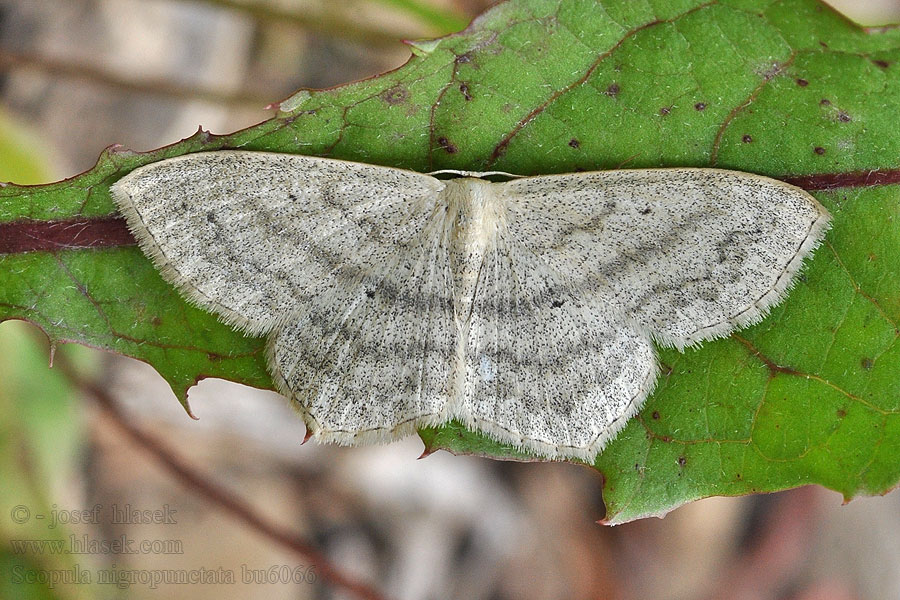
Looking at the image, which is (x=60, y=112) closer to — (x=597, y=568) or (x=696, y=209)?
(x=696, y=209)

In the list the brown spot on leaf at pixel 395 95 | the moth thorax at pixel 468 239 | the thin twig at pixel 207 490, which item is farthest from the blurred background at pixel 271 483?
the moth thorax at pixel 468 239

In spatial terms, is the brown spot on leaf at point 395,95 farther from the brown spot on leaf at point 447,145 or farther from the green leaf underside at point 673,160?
the brown spot on leaf at point 447,145

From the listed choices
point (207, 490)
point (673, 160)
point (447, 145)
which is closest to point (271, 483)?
point (207, 490)

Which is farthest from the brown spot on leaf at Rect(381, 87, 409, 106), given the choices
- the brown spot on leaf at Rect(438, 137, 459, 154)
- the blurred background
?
the blurred background

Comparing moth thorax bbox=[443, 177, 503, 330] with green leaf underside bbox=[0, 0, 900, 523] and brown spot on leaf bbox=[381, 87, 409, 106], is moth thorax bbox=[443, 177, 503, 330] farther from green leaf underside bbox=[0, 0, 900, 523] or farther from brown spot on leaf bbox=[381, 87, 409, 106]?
brown spot on leaf bbox=[381, 87, 409, 106]

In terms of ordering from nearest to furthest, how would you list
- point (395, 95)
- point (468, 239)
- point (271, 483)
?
point (395, 95)
point (468, 239)
point (271, 483)

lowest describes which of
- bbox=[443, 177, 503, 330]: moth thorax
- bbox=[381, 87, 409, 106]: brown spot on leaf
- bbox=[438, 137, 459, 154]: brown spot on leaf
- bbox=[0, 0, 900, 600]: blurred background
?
bbox=[0, 0, 900, 600]: blurred background

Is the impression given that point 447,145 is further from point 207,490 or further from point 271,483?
point 271,483
